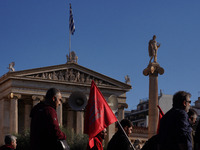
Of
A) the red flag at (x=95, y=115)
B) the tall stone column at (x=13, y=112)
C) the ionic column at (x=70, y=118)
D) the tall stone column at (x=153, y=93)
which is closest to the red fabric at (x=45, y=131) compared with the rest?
the red flag at (x=95, y=115)

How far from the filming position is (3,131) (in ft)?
206

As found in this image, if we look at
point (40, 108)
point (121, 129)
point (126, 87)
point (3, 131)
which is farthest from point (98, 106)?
point (126, 87)

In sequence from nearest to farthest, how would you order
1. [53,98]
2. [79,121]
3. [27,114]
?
1. [53,98]
2. [27,114]
3. [79,121]

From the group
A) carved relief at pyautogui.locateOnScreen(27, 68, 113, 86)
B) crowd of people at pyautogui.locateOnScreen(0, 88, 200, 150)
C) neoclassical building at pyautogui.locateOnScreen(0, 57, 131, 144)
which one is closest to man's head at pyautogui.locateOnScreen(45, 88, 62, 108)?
crowd of people at pyautogui.locateOnScreen(0, 88, 200, 150)

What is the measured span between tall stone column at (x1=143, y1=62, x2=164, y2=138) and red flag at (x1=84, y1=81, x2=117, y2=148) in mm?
15075

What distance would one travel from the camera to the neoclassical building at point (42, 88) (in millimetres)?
61966

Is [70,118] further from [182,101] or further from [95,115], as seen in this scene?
[182,101]

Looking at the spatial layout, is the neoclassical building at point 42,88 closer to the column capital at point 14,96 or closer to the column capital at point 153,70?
the column capital at point 14,96

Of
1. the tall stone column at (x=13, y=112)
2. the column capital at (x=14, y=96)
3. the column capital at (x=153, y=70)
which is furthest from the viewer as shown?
the column capital at (x=14, y=96)

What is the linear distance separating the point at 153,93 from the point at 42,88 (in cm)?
3813

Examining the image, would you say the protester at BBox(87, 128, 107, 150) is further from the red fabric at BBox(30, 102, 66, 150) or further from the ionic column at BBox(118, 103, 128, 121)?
the ionic column at BBox(118, 103, 128, 121)

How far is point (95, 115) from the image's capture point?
1130 centimetres

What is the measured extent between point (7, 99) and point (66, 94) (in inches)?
269

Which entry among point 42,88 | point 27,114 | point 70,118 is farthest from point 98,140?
point 70,118
